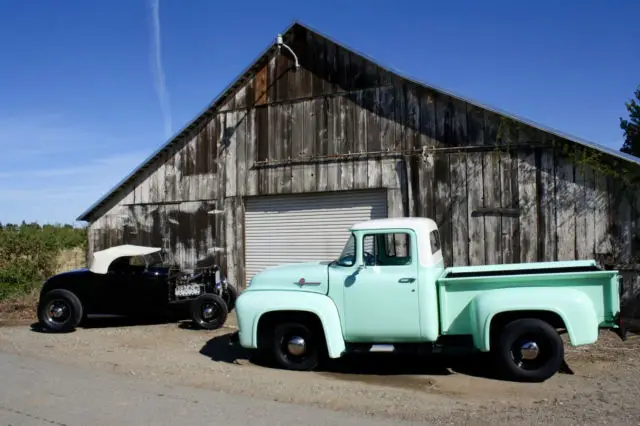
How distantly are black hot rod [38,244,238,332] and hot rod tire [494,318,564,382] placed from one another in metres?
5.86

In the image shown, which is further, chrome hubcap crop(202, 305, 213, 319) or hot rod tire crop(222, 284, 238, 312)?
hot rod tire crop(222, 284, 238, 312)

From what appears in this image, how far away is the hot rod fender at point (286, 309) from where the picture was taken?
7543 mm

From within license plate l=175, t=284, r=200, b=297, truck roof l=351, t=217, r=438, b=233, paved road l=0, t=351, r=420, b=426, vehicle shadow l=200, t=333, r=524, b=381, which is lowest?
vehicle shadow l=200, t=333, r=524, b=381

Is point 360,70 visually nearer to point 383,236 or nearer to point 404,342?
point 383,236

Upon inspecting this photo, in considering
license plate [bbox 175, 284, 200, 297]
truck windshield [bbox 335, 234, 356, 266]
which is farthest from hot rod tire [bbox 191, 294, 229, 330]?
truck windshield [bbox 335, 234, 356, 266]

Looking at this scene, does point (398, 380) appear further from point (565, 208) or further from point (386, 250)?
point (565, 208)

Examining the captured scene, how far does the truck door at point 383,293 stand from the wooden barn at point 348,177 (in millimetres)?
4208

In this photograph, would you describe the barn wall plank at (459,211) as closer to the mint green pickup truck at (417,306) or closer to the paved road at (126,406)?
the mint green pickup truck at (417,306)

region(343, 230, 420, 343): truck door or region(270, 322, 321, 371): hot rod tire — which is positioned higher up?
region(343, 230, 420, 343): truck door

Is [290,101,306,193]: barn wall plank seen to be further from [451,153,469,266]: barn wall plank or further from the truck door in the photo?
the truck door

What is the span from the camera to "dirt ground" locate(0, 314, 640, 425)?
5.90 meters

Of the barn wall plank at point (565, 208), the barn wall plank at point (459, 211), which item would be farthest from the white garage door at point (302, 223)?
the barn wall plank at point (565, 208)

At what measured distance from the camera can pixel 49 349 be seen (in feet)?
32.1

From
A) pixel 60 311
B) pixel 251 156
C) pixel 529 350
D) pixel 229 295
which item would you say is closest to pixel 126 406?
pixel 529 350
